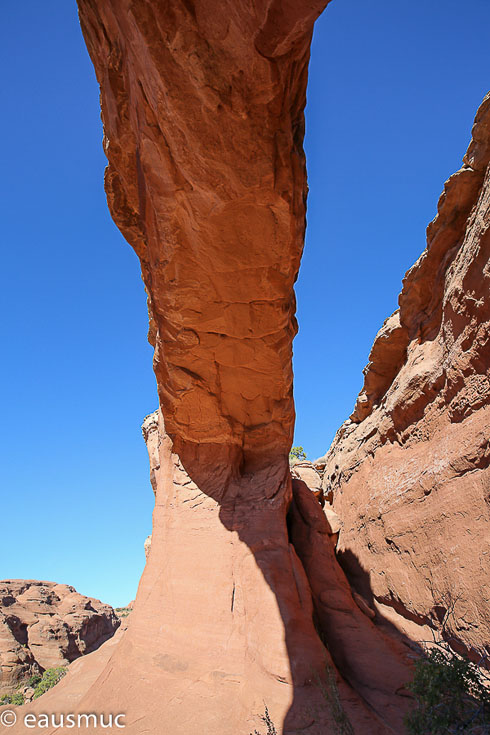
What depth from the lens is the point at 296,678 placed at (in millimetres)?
5777

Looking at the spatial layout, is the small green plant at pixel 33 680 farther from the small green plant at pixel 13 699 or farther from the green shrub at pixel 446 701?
the green shrub at pixel 446 701

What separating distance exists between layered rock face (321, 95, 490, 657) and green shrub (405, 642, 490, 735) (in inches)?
65.0

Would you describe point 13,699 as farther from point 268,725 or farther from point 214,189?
point 214,189

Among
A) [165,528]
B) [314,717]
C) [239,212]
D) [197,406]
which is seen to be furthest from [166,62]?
[314,717]

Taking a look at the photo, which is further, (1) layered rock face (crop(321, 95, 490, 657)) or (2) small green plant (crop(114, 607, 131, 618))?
(2) small green plant (crop(114, 607, 131, 618))

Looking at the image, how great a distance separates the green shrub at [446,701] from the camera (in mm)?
4086

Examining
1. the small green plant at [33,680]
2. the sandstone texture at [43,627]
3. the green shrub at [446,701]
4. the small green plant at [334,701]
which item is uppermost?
the green shrub at [446,701]

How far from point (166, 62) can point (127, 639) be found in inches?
309

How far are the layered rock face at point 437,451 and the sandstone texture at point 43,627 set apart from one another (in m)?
23.1

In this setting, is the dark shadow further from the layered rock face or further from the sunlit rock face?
the layered rock face

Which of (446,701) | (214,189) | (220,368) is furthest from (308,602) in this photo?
(214,189)

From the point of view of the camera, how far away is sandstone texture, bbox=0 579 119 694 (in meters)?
24.1

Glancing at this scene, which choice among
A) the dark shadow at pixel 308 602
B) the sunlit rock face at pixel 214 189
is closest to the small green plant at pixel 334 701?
the dark shadow at pixel 308 602

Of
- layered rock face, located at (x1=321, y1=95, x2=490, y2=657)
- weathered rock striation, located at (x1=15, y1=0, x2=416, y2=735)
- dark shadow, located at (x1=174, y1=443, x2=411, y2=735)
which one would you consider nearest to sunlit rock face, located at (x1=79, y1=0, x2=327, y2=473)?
weathered rock striation, located at (x1=15, y1=0, x2=416, y2=735)
